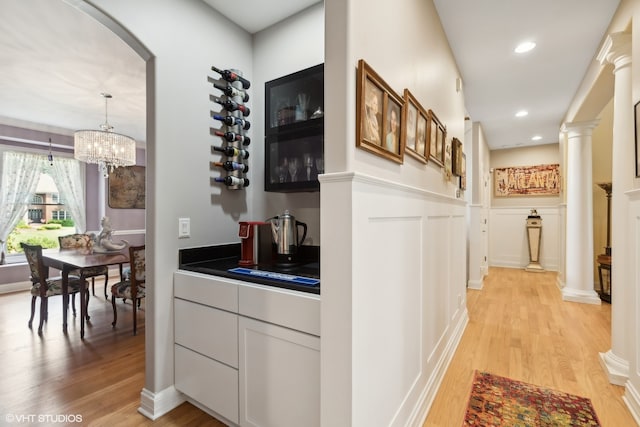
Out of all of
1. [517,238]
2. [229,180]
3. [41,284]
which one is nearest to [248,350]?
[229,180]

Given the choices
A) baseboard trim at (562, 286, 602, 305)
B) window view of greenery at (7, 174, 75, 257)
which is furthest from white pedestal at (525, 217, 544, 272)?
window view of greenery at (7, 174, 75, 257)

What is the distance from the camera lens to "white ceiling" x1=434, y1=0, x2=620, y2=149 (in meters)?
2.12

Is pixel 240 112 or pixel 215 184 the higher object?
pixel 240 112

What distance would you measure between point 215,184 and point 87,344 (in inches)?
81.0

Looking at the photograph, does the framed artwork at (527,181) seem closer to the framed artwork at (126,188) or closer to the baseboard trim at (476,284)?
the baseboard trim at (476,284)

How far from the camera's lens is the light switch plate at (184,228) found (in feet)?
6.00

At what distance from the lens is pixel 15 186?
15.2 feet

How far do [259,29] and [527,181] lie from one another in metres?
6.59

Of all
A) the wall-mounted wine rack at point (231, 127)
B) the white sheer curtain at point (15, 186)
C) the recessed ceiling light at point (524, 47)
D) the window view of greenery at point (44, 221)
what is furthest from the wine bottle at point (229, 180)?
the window view of greenery at point (44, 221)

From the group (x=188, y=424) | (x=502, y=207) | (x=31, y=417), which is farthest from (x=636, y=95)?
(x=502, y=207)

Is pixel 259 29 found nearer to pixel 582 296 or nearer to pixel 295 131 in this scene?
pixel 295 131

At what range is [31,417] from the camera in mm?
1706

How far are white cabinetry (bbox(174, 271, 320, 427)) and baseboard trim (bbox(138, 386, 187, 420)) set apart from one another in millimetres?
64

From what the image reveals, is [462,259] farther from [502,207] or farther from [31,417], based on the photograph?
[502,207]
